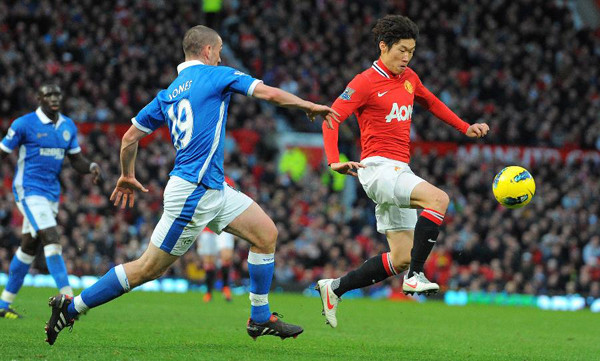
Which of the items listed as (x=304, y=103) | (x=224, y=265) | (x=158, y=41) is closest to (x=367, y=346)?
(x=304, y=103)

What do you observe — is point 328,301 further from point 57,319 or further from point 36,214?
point 36,214

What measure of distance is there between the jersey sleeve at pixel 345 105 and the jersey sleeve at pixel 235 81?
1.37 m

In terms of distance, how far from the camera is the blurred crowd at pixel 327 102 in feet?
69.7

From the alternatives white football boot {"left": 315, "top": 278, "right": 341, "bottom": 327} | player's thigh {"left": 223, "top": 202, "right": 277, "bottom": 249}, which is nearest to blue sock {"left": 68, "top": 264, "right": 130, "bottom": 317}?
player's thigh {"left": 223, "top": 202, "right": 277, "bottom": 249}

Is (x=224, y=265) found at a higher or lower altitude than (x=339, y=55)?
lower

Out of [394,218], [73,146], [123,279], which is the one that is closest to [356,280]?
[394,218]

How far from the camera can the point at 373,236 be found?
22484 mm

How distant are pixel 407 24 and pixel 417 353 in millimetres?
3070

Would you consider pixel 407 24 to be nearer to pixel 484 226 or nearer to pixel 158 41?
pixel 484 226

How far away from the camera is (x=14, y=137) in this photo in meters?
10.9

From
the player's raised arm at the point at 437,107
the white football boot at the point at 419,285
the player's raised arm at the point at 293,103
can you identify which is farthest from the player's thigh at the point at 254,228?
the player's raised arm at the point at 437,107

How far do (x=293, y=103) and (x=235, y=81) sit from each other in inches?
25.9

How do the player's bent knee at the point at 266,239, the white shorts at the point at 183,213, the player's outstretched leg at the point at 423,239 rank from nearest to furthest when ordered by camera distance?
1. the white shorts at the point at 183,213
2. the player's bent knee at the point at 266,239
3. the player's outstretched leg at the point at 423,239

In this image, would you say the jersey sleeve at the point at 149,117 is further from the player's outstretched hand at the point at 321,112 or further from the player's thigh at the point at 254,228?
the player's outstretched hand at the point at 321,112
